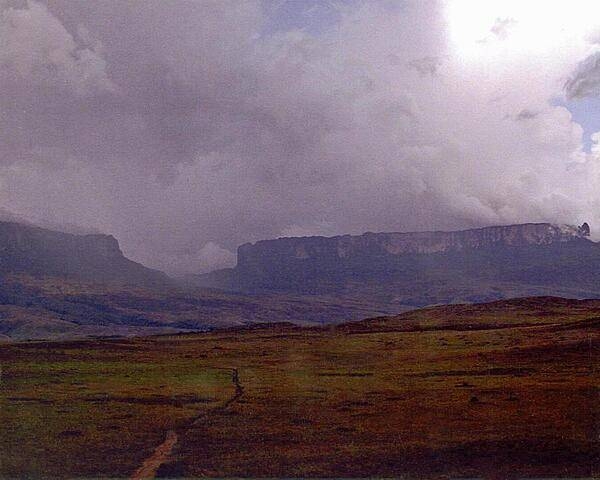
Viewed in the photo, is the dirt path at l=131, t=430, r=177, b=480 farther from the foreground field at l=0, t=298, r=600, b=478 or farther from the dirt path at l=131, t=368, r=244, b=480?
the foreground field at l=0, t=298, r=600, b=478

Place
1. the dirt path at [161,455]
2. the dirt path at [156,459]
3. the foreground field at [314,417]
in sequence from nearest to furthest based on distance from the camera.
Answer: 1. the dirt path at [156,459]
2. the dirt path at [161,455]
3. the foreground field at [314,417]

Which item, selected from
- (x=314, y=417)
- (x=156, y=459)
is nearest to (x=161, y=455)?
(x=156, y=459)

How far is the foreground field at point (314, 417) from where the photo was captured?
43219mm

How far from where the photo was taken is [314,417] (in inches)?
2299

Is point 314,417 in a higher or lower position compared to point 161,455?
higher

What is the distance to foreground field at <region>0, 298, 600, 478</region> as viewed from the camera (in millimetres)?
43219

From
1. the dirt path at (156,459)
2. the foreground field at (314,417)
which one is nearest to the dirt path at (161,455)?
the dirt path at (156,459)

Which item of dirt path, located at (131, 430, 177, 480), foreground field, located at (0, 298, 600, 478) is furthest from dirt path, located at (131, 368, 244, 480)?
foreground field, located at (0, 298, 600, 478)

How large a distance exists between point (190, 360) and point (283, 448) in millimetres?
75938

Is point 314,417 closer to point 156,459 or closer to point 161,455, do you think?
point 161,455

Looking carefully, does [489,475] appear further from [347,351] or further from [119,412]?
[347,351]

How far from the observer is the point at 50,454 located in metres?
45.9

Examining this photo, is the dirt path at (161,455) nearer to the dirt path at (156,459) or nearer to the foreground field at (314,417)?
the dirt path at (156,459)

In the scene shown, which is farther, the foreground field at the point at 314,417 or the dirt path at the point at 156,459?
the foreground field at the point at 314,417
